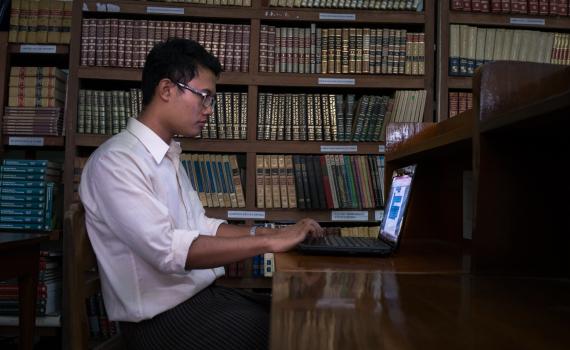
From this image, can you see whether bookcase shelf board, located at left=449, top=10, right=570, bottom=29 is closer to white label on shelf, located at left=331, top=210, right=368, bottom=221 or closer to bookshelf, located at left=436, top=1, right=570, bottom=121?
bookshelf, located at left=436, top=1, right=570, bottom=121

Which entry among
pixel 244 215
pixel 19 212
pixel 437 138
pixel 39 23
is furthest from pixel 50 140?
pixel 437 138

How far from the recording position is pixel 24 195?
2217 mm

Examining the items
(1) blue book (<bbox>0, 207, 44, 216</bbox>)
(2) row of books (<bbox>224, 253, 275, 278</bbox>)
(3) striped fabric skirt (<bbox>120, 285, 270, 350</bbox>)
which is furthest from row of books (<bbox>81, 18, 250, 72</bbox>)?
(3) striped fabric skirt (<bbox>120, 285, 270, 350</bbox>)

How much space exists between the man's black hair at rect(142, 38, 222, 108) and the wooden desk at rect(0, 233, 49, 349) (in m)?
0.81

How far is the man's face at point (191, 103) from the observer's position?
124 cm

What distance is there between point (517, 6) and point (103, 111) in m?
2.11

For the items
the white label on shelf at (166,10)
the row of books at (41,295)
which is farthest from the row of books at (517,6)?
the row of books at (41,295)

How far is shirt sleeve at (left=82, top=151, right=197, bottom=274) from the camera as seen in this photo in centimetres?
96

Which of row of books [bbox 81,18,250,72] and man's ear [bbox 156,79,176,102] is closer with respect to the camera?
man's ear [bbox 156,79,176,102]

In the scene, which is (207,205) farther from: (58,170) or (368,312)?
(368,312)

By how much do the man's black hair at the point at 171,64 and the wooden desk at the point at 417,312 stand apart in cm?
69

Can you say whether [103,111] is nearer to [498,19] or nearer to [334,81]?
[334,81]

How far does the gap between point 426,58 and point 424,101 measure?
0.22 metres

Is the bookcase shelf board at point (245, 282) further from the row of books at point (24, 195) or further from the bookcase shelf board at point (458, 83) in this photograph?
the bookcase shelf board at point (458, 83)
